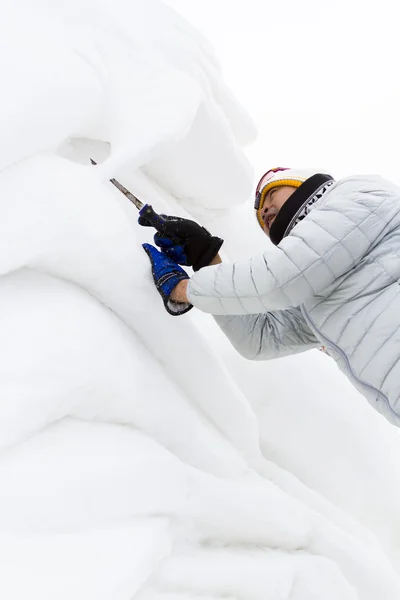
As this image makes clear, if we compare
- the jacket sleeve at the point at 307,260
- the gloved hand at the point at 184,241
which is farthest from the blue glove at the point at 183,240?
the jacket sleeve at the point at 307,260

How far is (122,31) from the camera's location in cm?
126

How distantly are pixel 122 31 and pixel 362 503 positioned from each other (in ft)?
4.71

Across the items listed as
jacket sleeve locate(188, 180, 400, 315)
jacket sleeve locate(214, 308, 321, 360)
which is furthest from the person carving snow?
jacket sleeve locate(214, 308, 321, 360)

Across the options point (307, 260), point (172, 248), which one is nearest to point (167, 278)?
point (172, 248)

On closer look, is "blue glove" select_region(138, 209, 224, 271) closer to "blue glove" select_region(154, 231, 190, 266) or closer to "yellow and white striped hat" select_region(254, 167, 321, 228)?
"blue glove" select_region(154, 231, 190, 266)

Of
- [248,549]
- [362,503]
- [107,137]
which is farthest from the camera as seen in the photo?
[362,503]

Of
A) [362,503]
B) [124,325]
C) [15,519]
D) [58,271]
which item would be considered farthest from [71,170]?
[362,503]

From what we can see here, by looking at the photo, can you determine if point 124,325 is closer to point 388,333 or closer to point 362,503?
point 388,333

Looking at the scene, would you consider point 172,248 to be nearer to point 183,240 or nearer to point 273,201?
point 183,240

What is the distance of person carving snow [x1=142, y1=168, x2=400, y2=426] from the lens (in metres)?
0.91

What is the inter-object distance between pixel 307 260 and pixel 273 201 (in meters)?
0.29

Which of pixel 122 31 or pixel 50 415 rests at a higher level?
pixel 122 31

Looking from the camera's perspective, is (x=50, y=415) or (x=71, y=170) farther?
(x=71, y=170)

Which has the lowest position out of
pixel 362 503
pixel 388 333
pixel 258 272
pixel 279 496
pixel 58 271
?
pixel 362 503
